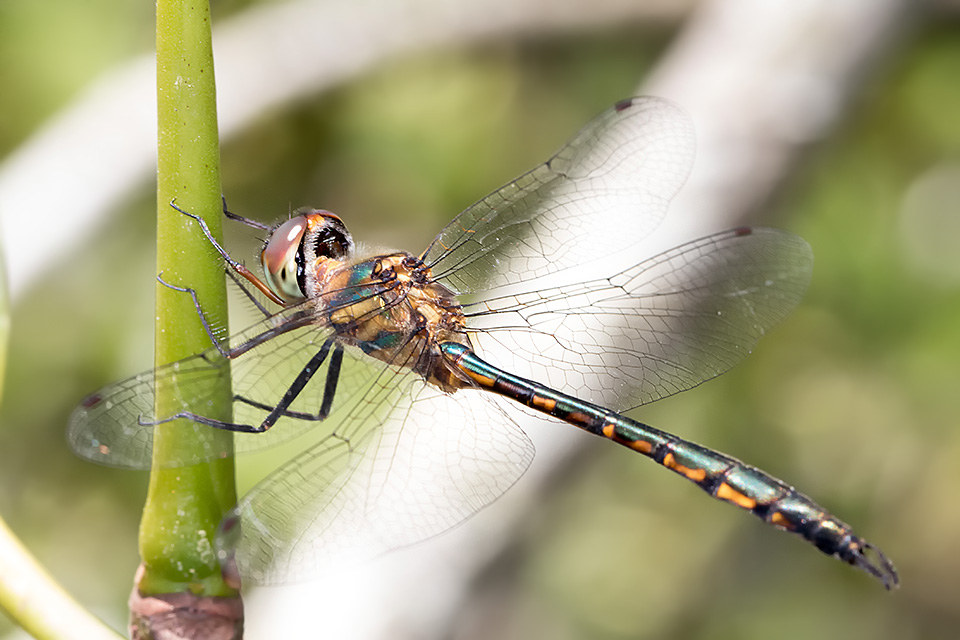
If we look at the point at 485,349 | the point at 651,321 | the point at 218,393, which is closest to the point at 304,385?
the point at 485,349

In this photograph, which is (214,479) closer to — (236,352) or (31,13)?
(236,352)

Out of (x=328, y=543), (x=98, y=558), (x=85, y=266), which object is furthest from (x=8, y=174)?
(x=328, y=543)

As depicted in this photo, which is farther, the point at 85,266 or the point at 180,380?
the point at 85,266

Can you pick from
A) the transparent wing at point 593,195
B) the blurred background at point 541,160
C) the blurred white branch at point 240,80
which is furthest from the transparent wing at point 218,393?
the blurred white branch at point 240,80

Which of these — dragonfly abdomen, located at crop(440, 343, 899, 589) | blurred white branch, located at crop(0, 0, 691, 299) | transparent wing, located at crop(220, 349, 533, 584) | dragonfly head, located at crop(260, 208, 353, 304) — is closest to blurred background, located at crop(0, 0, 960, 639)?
blurred white branch, located at crop(0, 0, 691, 299)

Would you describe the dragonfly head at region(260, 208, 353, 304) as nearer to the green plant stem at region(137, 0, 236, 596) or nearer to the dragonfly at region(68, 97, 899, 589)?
the dragonfly at region(68, 97, 899, 589)
